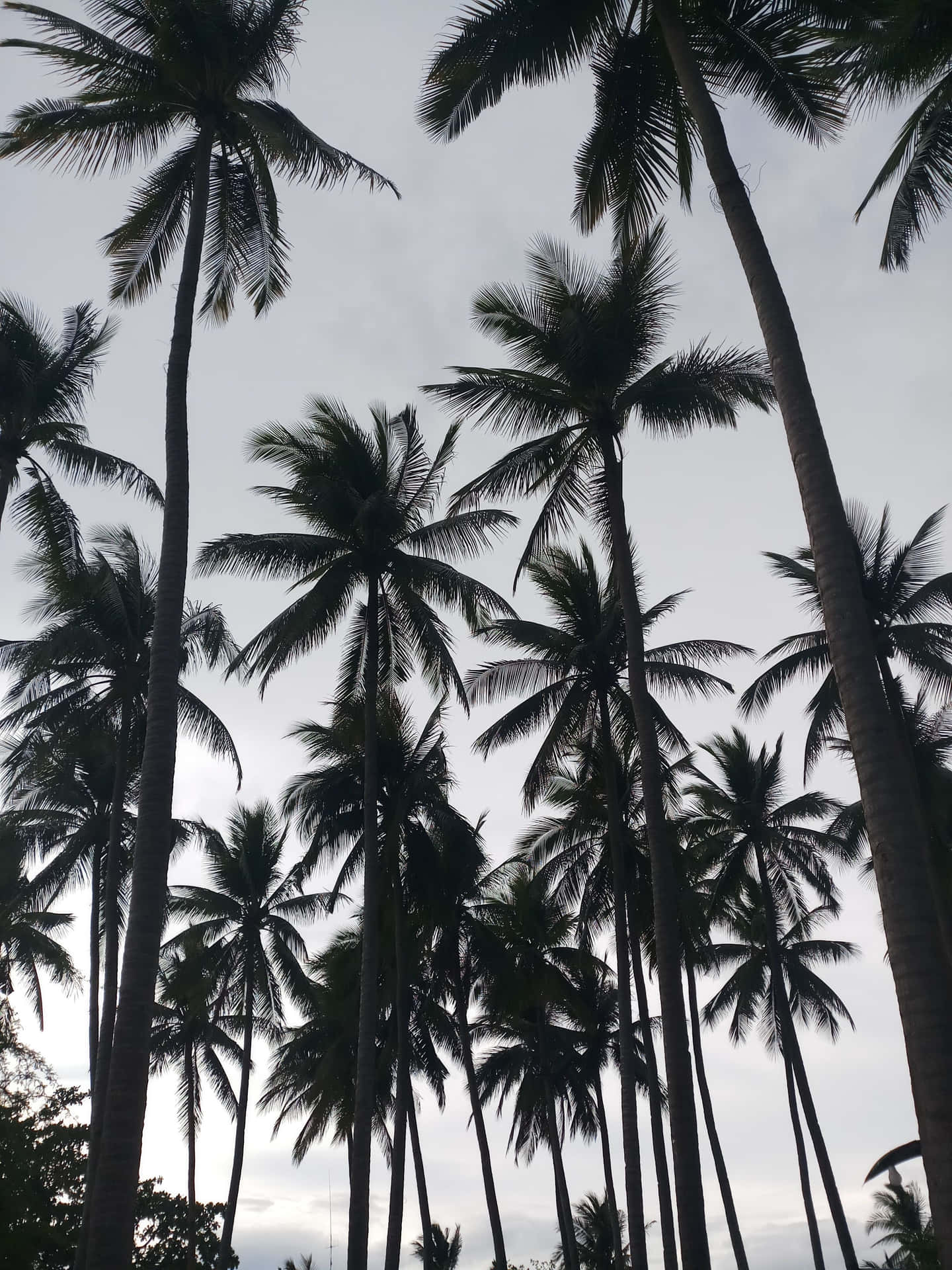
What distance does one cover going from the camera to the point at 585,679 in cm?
2278

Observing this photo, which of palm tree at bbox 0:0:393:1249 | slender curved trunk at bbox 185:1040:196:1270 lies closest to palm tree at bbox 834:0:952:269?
palm tree at bbox 0:0:393:1249

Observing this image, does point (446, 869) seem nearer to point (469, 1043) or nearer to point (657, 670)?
point (469, 1043)

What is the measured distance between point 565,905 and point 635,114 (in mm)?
19899

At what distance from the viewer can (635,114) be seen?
44.6 feet

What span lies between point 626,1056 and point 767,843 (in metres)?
12.8

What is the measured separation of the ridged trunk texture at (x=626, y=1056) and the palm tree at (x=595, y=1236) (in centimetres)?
2743

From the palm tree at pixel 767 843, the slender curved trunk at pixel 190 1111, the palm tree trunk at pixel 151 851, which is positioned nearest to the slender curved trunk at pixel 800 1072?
the palm tree at pixel 767 843

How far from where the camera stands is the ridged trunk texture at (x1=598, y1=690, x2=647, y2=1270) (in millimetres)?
19250

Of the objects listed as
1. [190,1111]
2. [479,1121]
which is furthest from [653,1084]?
[190,1111]

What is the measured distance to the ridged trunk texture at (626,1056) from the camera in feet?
63.2

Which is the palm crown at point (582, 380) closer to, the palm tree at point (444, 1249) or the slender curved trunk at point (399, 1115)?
the slender curved trunk at point (399, 1115)

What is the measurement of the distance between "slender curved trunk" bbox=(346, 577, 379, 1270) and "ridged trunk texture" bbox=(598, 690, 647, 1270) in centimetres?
468

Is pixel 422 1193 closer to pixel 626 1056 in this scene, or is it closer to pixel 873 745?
pixel 626 1056

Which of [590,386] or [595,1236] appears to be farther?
[595,1236]
